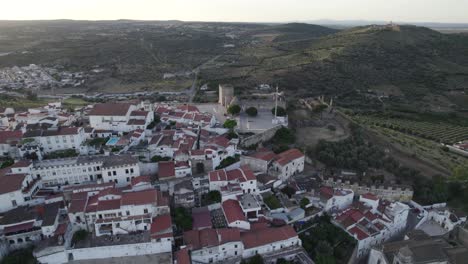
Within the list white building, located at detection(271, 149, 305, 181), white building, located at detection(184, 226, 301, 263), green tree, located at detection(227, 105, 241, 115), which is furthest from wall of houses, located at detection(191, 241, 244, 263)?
green tree, located at detection(227, 105, 241, 115)

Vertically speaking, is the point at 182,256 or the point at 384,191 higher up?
the point at 182,256

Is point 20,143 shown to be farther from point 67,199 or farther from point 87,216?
point 87,216

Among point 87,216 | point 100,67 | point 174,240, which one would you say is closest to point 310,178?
point 174,240

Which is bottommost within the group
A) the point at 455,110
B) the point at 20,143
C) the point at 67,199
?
the point at 455,110

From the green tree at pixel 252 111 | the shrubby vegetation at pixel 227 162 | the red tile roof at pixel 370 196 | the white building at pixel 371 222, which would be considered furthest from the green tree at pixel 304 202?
the green tree at pixel 252 111

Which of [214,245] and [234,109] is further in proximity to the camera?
[234,109]

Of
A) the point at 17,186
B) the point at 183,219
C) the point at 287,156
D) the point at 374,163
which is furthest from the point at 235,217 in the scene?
the point at 374,163

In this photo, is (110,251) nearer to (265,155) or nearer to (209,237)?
(209,237)

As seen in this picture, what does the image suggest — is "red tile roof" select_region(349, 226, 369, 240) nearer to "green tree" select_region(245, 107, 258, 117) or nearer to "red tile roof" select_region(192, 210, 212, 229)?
"red tile roof" select_region(192, 210, 212, 229)
